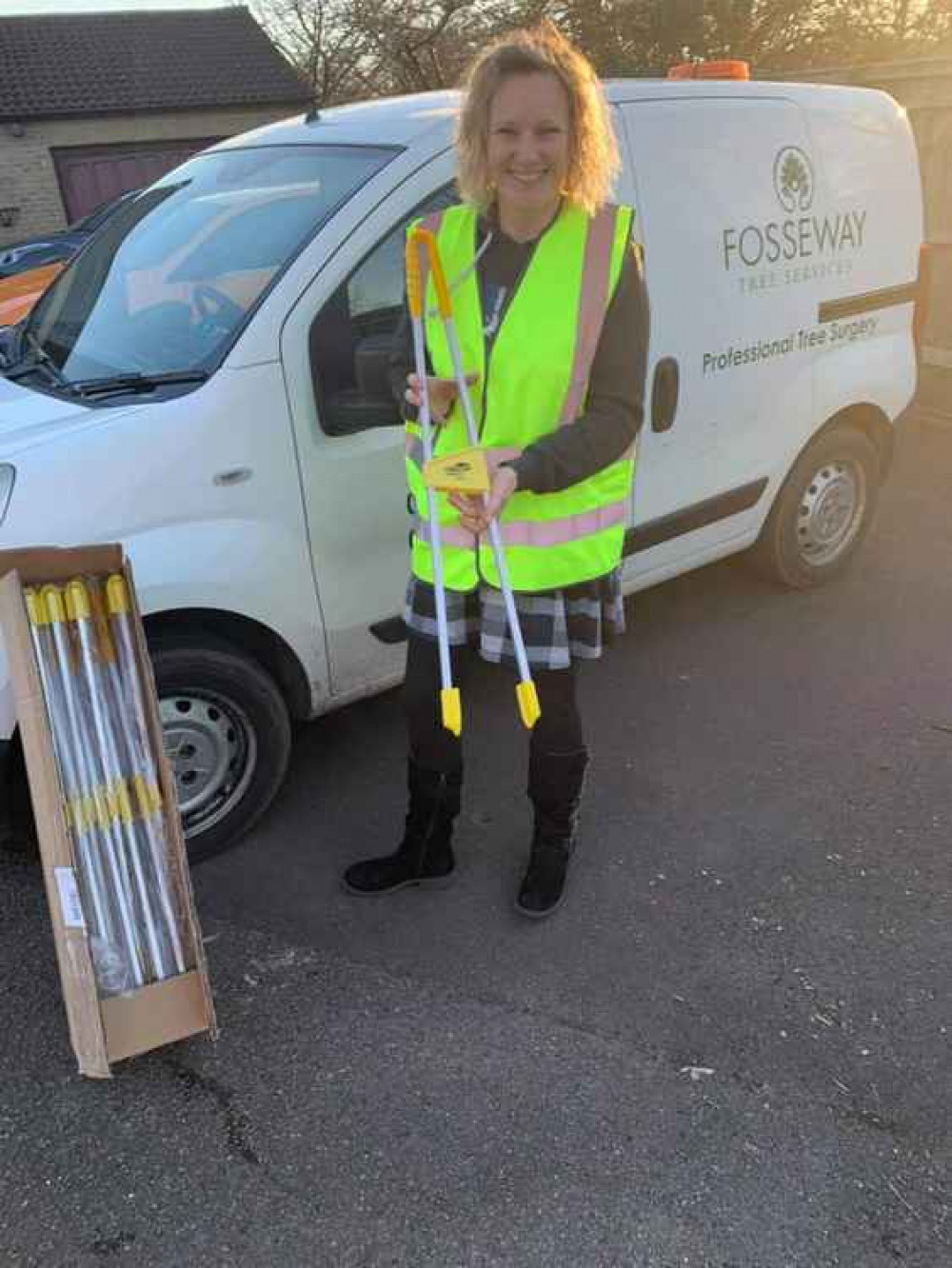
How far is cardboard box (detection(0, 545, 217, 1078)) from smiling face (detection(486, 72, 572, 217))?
3.67 feet

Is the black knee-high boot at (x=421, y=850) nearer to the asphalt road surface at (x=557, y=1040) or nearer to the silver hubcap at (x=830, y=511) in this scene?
the asphalt road surface at (x=557, y=1040)

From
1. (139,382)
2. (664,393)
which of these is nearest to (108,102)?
(664,393)

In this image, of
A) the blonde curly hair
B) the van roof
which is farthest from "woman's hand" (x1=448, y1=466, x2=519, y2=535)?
the van roof

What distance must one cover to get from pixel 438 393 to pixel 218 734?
121 cm

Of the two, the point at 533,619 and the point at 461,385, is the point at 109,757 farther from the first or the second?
the point at 461,385

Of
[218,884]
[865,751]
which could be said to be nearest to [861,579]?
[865,751]

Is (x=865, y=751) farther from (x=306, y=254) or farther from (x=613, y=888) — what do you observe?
(x=306, y=254)

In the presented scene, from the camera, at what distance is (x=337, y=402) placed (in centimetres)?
289

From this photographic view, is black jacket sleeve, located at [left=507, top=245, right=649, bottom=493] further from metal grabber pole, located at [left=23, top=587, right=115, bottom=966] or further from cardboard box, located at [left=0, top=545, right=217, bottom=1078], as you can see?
metal grabber pole, located at [left=23, top=587, right=115, bottom=966]

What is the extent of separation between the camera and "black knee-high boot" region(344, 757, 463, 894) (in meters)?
2.87

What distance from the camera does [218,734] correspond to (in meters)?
2.92

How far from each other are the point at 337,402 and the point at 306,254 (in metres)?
0.40

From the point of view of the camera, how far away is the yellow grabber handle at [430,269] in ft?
7.19

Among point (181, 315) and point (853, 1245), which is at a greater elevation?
point (181, 315)
